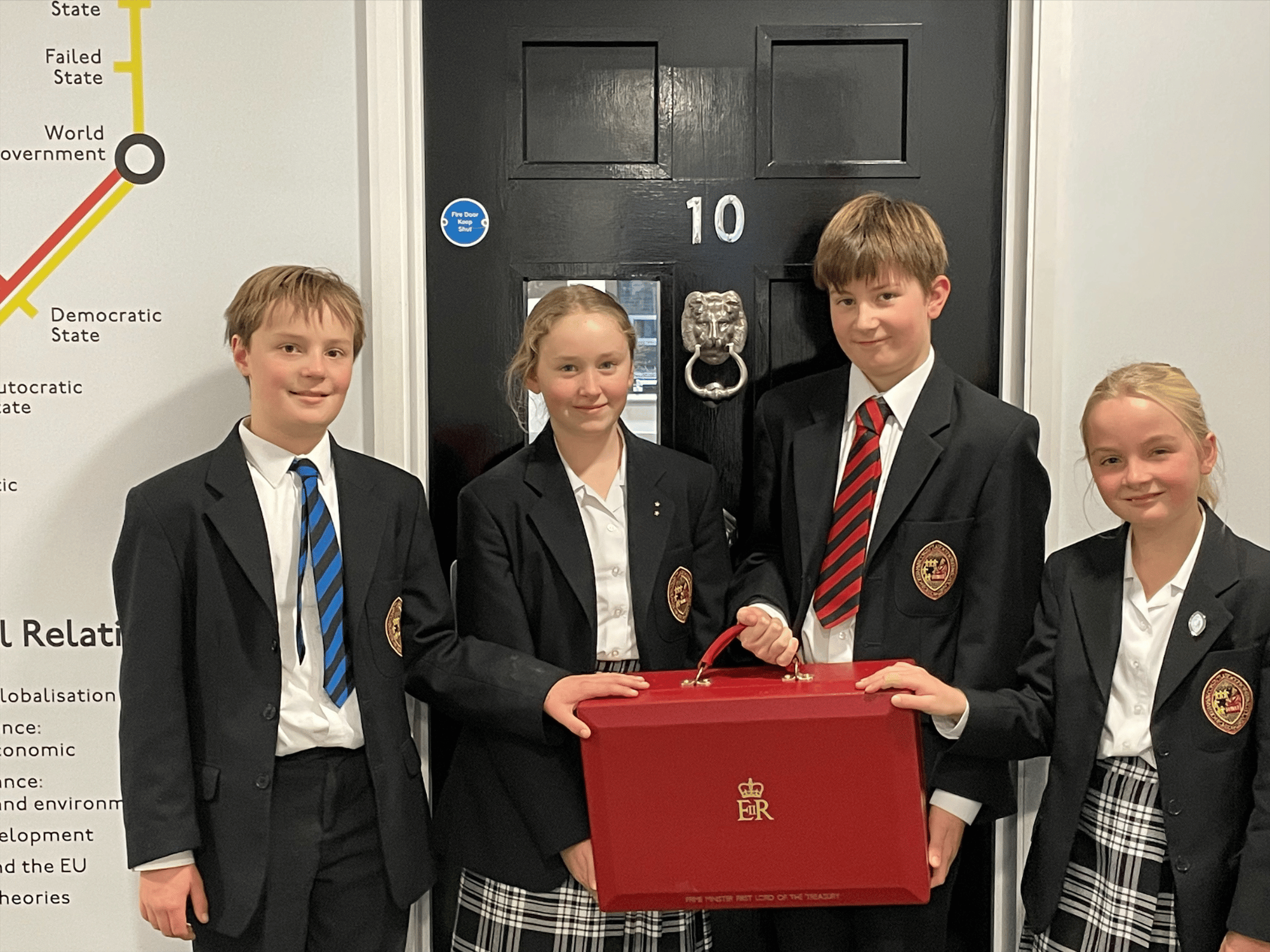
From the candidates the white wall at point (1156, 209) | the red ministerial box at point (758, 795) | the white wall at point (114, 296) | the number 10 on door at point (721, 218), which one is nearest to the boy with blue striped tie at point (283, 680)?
the red ministerial box at point (758, 795)

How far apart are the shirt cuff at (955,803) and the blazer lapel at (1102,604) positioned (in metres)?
0.30

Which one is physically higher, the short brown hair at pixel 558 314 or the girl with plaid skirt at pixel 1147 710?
the short brown hair at pixel 558 314

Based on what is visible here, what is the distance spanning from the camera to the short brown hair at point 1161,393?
1.77 m

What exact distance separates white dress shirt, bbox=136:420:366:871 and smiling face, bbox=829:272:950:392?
101cm

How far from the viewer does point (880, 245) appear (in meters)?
1.95

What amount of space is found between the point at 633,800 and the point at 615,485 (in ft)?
1.92

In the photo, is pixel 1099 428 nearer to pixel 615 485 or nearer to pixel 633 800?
pixel 615 485

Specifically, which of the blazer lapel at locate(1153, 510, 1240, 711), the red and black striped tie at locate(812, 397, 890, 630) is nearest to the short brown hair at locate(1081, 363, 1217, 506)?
the blazer lapel at locate(1153, 510, 1240, 711)

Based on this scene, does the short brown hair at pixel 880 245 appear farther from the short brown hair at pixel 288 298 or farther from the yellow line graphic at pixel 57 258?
the yellow line graphic at pixel 57 258

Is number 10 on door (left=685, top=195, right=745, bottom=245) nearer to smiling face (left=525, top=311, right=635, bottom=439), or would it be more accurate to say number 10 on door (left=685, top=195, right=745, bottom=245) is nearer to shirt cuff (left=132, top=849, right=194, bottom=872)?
smiling face (left=525, top=311, right=635, bottom=439)

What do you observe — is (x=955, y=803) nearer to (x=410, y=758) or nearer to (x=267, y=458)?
(x=410, y=758)

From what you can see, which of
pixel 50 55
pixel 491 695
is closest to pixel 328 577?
pixel 491 695

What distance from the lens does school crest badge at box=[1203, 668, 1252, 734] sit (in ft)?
5.70

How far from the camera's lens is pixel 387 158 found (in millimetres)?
2268
